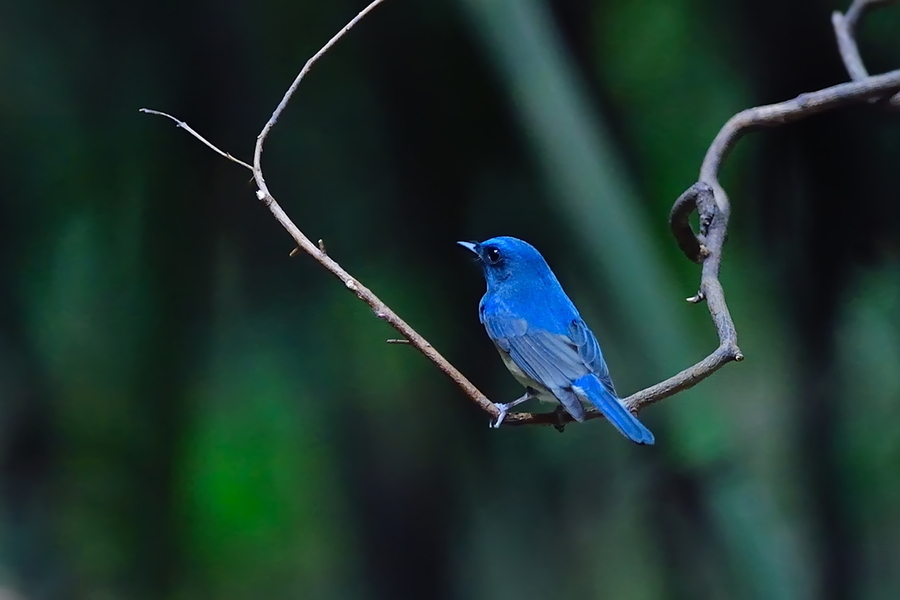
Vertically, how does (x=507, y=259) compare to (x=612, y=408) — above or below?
above

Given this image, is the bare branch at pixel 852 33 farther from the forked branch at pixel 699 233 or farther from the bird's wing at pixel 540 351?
the bird's wing at pixel 540 351

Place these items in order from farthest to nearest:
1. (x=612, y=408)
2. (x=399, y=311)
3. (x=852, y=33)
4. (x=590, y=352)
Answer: (x=399, y=311), (x=852, y=33), (x=590, y=352), (x=612, y=408)

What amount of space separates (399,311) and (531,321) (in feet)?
2.83

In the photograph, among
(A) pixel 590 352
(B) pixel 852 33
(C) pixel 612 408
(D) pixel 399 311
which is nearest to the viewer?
(C) pixel 612 408

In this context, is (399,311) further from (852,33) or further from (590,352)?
(852,33)

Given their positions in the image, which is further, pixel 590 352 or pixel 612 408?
pixel 590 352

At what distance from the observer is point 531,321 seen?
111 centimetres

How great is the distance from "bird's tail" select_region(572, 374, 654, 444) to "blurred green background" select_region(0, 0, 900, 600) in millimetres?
887

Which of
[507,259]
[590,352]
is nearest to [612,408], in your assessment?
[590,352]

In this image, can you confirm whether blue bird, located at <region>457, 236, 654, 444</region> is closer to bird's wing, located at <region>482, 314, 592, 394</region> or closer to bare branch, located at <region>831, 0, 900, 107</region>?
bird's wing, located at <region>482, 314, 592, 394</region>

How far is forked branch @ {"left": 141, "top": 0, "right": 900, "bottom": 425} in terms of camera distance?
835mm

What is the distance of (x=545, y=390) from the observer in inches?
40.6

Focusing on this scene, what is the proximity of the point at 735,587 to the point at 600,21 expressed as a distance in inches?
50.2

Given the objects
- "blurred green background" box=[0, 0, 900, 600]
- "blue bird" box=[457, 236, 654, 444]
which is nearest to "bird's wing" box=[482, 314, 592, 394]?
"blue bird" box=[457, 236, 654, 444]
